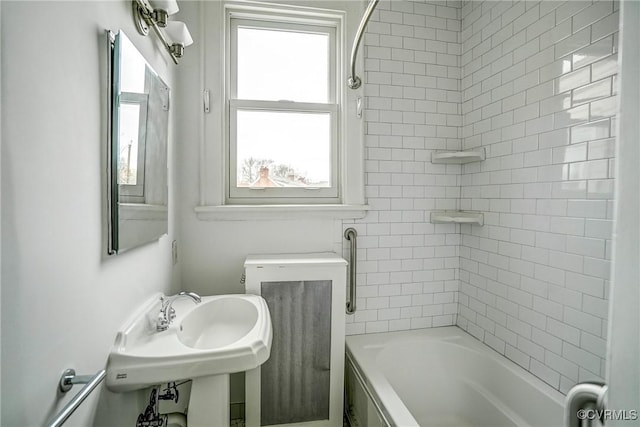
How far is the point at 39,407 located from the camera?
59 cm

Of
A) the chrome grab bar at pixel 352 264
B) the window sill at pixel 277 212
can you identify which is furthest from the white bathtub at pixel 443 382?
the window sill at pixel 277 212

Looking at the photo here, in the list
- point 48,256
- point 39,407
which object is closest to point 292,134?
point 48,256

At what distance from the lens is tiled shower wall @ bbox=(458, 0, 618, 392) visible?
3.97 ft

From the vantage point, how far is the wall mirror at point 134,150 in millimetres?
868

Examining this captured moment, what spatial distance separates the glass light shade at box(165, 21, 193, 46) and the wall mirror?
0.22 meters

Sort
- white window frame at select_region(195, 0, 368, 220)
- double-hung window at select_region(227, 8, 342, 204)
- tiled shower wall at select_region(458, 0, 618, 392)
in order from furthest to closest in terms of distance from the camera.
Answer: double-hung window at select_region(227, 8, 342, 204)
white window frame at select_region(195, 0, 368, 220)
tiled shower wall at select_region(458, 0, 618, 392)

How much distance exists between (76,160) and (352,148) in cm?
139

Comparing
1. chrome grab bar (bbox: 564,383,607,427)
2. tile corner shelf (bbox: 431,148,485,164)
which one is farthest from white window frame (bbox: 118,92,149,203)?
tile corner shelf (bbox: 431,148,485,164)

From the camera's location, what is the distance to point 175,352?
0.95 m

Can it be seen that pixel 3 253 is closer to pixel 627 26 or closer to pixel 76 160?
pixel 76 160

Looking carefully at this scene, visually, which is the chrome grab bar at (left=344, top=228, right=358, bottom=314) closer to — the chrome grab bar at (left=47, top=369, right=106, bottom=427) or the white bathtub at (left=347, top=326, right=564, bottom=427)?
the white bathtub at (left=347, top=326, right=564, bottom=427)

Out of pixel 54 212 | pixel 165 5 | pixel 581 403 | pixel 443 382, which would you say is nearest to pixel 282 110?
pixel 165 5

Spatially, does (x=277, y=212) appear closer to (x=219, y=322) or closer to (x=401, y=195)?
(x=219, y=322)

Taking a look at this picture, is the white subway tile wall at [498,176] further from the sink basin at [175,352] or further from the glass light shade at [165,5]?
the glass light shade at [165,5]
